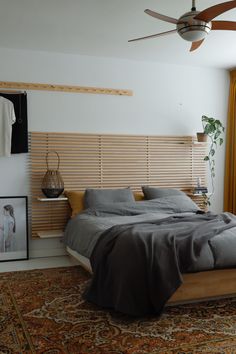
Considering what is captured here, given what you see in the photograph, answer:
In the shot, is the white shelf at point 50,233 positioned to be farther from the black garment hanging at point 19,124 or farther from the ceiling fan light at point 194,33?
the ceiling fan light at point 194,33

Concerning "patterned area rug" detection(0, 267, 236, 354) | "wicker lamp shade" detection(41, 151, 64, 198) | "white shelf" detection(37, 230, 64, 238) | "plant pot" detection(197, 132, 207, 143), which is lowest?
"patterned area rug" detection(0, 267, 236, 354)

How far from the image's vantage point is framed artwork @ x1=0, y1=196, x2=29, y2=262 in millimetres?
5570

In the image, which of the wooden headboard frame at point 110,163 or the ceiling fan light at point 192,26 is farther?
the wooden headboard frame at point 110,163

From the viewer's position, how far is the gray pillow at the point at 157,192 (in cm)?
587

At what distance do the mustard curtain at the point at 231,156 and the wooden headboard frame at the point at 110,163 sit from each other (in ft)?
1.46

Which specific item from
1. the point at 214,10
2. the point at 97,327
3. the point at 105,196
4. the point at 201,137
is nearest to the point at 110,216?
the point at 105,196

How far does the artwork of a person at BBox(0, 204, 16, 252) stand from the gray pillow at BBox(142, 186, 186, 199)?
1.88 metres

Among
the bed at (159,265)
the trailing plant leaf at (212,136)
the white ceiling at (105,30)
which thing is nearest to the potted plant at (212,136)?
the trailing plant leaf at (212,136)

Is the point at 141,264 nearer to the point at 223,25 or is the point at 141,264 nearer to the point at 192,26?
the point at 192,26

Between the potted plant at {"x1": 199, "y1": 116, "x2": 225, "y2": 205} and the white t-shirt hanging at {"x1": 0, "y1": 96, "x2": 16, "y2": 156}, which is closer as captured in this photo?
the white t-shirt hanging at {"x1": 0, "y1": 96, "x2": 16, "y2": 156}

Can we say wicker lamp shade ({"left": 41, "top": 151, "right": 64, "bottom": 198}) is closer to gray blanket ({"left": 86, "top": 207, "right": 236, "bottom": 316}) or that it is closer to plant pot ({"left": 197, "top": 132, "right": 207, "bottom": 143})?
gray blanket ({"left": 86, "top": 207, "right": 236, "bottom": 316})

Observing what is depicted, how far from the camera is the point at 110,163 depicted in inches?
242

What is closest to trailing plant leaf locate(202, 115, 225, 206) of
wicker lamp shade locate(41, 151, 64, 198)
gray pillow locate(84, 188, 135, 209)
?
gray pillow locate(84, 188, 135, 209)

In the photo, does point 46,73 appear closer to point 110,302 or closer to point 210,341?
point 110,302
